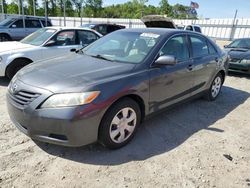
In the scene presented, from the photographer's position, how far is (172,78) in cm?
386

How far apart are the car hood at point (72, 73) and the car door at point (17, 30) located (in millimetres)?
9990

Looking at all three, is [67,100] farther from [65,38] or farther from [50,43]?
[65,38]

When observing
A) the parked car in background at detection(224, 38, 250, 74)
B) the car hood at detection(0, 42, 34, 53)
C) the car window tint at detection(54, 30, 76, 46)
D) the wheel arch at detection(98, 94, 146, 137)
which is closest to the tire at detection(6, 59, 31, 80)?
the car hood at detection(0, 42, 34, 53)

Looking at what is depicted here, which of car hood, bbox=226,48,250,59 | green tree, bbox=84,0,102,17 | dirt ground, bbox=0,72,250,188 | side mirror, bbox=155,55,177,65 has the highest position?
green tree, bbox=84,0,102,17

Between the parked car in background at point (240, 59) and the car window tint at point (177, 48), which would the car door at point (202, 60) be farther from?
the parked car in background at point (240, 59)

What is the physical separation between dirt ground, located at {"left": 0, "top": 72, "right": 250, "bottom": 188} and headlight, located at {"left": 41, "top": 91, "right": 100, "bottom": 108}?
744 millimetres

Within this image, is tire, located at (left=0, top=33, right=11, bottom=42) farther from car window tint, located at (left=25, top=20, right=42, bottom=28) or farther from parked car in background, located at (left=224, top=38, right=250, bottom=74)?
parked car in background, located at (left=224, top=38, right=250, bottom=74)

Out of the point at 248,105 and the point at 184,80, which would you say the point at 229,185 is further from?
the point at 248,105

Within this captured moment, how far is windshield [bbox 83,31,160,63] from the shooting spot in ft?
11.9

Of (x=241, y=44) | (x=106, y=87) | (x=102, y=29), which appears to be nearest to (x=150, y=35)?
(x=106, y=87)

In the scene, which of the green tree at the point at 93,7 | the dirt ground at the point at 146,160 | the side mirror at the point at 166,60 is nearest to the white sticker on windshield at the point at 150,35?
the side mirror at the point at 166,60

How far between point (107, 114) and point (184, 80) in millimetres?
1828

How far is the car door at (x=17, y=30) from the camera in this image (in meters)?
A: 12.3

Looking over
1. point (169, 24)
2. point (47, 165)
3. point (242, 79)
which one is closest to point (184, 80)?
point (47, 165)
